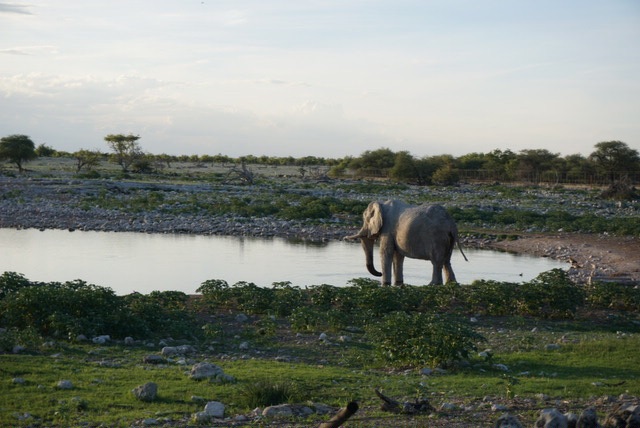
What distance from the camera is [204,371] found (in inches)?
401

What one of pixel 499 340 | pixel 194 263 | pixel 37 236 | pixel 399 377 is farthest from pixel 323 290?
pixel 37 236

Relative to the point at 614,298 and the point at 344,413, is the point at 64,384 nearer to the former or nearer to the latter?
the point at 344,413

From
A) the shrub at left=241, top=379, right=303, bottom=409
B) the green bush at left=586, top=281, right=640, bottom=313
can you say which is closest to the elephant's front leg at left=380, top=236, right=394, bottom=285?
A: the green bush at left=586, top=281, right=640, bottom=313

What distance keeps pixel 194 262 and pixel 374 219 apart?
741 centimetres

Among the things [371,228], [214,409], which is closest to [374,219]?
[371,228]

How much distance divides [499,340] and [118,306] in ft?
19.5

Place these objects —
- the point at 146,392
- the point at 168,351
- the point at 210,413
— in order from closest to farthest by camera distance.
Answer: the point at 210,413, the point at 146,392, the point at 168,351

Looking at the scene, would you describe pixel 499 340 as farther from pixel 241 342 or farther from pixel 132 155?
pixel 132 155

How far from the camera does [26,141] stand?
71625mm

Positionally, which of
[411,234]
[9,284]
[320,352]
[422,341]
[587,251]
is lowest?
[320,352]

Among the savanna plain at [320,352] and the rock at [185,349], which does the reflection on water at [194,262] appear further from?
the rock at [185,349]

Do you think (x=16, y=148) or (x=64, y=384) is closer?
(x=64, y=384)

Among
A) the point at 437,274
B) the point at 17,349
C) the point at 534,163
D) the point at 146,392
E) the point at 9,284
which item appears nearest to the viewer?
the point at 146,392

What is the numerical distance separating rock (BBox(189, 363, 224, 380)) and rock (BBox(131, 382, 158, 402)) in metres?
0.87
